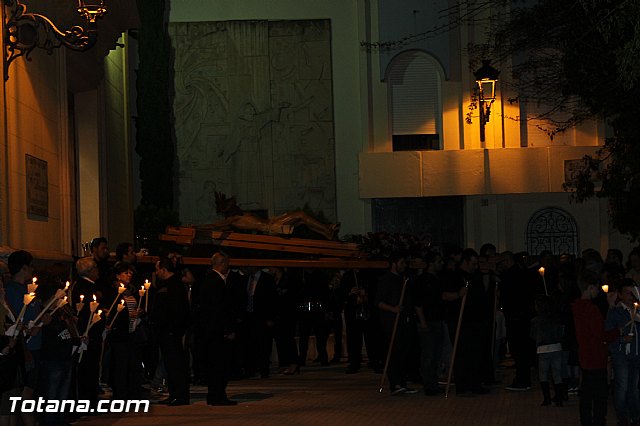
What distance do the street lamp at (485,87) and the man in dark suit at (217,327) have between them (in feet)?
34.4

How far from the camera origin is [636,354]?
13062 mm

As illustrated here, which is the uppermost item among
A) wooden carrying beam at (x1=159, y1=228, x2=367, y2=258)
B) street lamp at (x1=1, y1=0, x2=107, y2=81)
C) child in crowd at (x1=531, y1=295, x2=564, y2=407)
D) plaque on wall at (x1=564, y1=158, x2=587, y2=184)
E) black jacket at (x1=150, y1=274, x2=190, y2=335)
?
street lamp at (x1=1, y1=0, x2=107, y2=81)

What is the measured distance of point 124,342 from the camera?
16.2 m

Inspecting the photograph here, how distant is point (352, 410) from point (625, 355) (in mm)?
4194

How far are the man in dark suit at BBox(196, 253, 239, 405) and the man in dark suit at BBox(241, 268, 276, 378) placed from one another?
4.81m

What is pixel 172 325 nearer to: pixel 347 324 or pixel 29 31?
pixel 29 31

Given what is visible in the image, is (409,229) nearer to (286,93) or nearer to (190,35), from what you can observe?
(286,93)

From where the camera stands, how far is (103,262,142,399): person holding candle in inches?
632

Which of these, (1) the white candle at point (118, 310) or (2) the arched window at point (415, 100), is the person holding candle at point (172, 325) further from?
(2) the arched window at point (415, 100)

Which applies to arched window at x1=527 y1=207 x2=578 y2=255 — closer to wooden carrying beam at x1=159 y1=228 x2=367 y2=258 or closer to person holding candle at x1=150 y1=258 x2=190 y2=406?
wooden carrying beam at x1=159 y1=228 x2=367 y2=258

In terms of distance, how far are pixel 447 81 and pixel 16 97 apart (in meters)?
21.3

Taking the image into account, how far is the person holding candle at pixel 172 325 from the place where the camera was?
16812 mm

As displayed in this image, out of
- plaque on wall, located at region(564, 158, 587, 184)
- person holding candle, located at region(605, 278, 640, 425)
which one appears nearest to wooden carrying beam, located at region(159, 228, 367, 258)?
person holding candle, located at region(605, 278, 640, 425)

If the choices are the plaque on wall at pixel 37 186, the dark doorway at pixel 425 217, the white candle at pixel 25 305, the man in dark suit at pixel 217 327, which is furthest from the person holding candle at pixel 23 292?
the dark doorway at pixel 425 217
